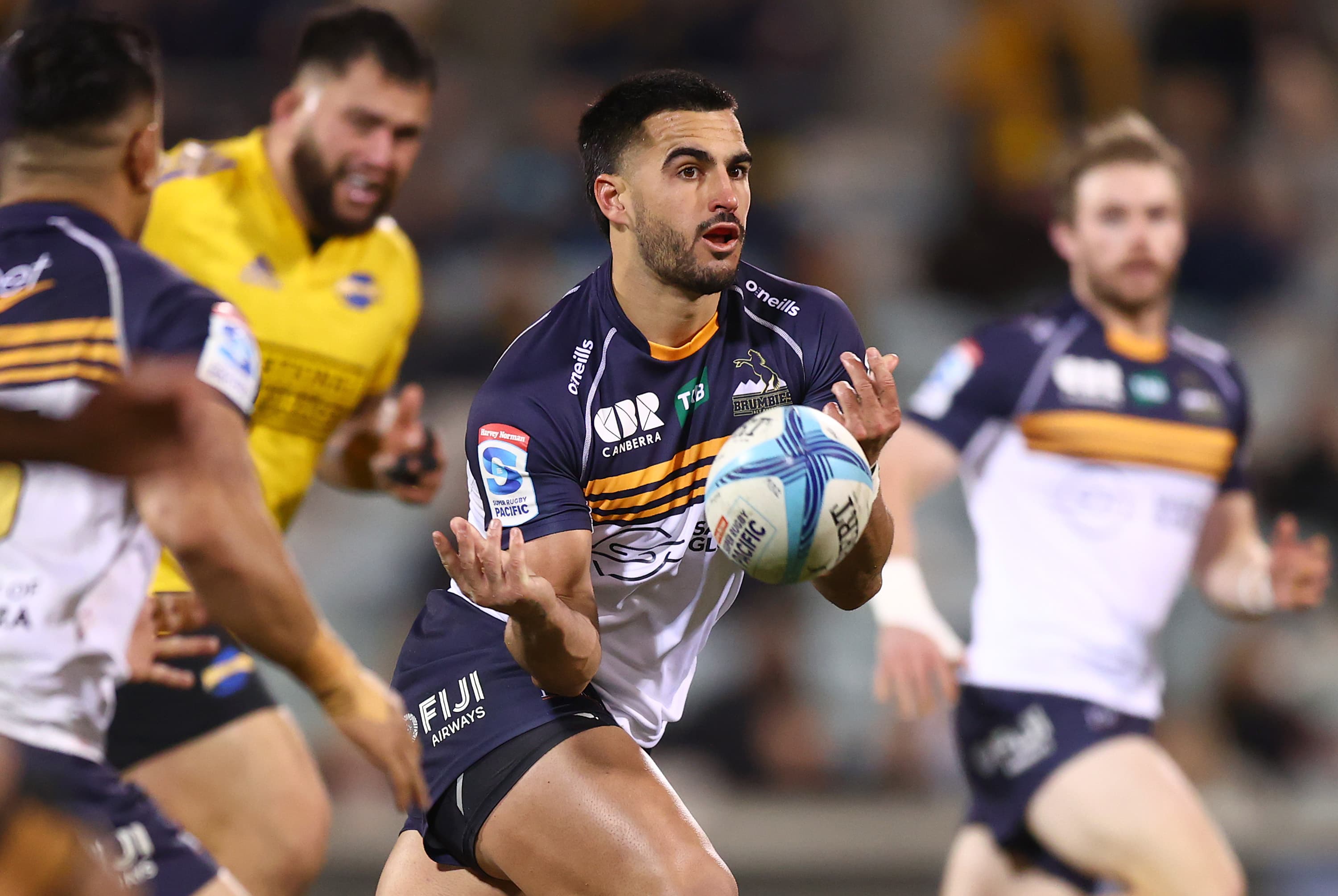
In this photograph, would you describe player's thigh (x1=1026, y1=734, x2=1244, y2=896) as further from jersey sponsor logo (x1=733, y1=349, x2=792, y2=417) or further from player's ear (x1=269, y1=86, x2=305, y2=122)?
player's ear (x1=269, y1=86, x2=305, y2=122)

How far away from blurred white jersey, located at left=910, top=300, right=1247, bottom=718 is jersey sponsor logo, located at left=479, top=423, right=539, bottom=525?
2.26 metres

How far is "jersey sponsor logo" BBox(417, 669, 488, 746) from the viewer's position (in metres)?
4.16

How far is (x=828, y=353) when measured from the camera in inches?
167

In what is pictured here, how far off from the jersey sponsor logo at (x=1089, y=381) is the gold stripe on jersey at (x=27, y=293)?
363 centimetres

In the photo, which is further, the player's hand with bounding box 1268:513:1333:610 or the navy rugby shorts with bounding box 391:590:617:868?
the player's hand with bounding box 1268:513:1333:610

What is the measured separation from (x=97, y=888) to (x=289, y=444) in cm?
272

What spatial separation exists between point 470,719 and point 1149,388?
2993 millimetres

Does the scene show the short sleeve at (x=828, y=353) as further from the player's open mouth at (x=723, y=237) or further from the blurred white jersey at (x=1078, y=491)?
the blurred white jersey at (x=1078, y=491)

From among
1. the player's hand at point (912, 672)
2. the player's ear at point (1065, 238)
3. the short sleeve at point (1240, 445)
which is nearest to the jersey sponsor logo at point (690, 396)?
the player's hand at point (912, 672)

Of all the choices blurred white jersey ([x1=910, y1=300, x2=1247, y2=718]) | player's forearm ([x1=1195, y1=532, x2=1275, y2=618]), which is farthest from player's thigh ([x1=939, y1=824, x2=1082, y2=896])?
player's forearm ([x1=1195, y1=532, x2=1275, y2=618])

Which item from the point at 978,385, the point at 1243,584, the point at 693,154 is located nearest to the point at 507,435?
the point at 693,154

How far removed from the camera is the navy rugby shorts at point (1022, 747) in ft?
17.9

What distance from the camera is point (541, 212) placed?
35.1 feet

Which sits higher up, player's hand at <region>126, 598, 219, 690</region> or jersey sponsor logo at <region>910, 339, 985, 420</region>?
jersey sponsor logo at <region>910, 339, 985, 420</region>
